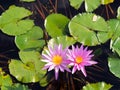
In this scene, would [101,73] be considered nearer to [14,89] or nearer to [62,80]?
[62,80]

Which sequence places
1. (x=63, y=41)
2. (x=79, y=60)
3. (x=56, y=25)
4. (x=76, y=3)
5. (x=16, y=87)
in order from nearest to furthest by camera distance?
1. (x=79, y=60)
2. (x=16, y=87)
3. (x=63, y=41)
4. (x=56, y=25)
5. (x=76, y=3)

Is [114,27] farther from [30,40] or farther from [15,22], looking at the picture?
[15,22]

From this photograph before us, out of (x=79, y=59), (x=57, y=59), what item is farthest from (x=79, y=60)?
(x=57, y=59)

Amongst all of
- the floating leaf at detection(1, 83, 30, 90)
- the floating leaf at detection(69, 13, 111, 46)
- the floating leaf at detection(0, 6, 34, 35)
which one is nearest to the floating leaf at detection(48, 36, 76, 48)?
the floating leaf at detection(69, 13, 111, 46)

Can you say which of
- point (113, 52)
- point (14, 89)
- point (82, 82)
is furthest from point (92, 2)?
point (14, 89)

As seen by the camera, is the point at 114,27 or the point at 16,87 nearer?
the point at 16,87

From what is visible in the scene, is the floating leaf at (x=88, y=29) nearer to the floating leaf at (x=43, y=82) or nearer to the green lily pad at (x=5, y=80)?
the floating leaf at (x=43, y=82)
